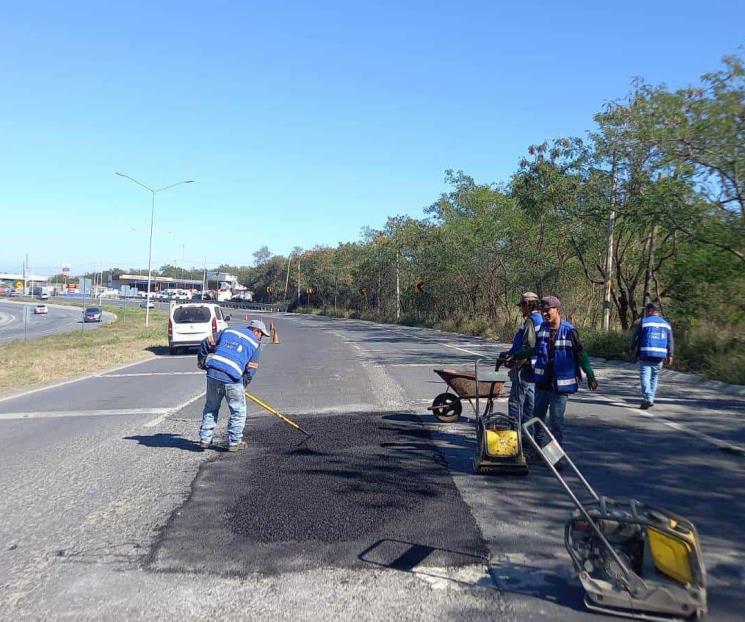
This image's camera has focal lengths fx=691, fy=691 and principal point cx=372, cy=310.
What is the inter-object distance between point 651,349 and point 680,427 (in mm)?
1683

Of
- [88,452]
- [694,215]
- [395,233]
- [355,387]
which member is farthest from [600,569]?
[395,233]

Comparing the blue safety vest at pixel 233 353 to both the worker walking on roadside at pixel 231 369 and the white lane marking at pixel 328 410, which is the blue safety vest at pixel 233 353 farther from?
the white lane marking at pixel 328 410

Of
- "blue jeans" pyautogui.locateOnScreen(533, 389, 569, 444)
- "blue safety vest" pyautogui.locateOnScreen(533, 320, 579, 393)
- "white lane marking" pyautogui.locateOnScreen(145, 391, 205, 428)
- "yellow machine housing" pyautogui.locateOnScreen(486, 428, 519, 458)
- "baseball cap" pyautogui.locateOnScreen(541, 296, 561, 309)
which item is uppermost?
"baseball cap" pyautogui.locateOnScreen(541, 296, 561, 309)

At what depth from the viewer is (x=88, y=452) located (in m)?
8.11

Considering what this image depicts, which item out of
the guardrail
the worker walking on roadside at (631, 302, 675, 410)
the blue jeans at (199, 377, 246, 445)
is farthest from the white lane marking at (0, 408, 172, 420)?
the guardrail

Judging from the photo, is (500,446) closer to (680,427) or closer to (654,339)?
(680,427)

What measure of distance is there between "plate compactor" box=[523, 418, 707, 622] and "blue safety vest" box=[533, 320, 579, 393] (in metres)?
2.74

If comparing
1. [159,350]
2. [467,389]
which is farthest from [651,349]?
Answer: [159,350]

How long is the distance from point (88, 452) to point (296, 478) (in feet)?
9.69

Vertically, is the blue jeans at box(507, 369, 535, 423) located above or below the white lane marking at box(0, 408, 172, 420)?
above

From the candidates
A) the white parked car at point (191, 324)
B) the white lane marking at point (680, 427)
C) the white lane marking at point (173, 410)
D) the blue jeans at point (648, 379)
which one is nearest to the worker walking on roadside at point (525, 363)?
the white lane marking at point (680, 427)

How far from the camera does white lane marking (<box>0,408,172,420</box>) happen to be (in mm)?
11086

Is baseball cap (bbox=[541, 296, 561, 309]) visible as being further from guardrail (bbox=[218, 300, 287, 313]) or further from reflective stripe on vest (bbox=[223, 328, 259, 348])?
guardrail (bbox=[218, 300, 287, 313])

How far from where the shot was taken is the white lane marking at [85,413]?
11.1m
